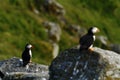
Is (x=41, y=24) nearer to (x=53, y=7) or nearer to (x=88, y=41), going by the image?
(x=53, y=7)

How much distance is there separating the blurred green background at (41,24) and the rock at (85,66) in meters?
50.4

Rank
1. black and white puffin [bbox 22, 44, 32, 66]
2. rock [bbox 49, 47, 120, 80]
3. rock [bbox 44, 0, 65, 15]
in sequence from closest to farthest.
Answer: rock [bbox 49, 47, 120, 80], black and white puffin [bbox 22, 44, 32, 66], rock [bbox 44, 0, 65, 15]

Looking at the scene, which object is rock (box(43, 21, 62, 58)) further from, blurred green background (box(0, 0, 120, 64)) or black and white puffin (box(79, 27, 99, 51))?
black and white puffin (box(79, 27, 99, 51))

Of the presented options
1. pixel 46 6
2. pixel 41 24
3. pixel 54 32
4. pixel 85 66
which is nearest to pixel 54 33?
pixel 54 32

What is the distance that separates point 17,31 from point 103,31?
5106cm

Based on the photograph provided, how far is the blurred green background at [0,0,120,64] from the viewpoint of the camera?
4434 inches

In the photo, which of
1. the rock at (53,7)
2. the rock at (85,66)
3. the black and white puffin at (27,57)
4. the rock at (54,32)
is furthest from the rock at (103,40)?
the rock at (85,66)

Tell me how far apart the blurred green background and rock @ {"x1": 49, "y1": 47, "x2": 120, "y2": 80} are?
5038 centimetres

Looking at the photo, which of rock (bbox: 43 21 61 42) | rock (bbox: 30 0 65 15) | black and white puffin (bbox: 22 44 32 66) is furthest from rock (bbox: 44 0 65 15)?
black and white puffin (bbox: 22 44 32 66)

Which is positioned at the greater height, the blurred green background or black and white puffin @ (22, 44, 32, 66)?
the blurred green background

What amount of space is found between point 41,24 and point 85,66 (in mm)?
97326

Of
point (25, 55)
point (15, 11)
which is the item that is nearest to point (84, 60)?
point (25, 55)

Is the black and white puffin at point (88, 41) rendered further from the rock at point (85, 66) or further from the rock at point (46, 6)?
the rock at point (46, 6)

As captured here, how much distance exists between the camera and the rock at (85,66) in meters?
33.2
